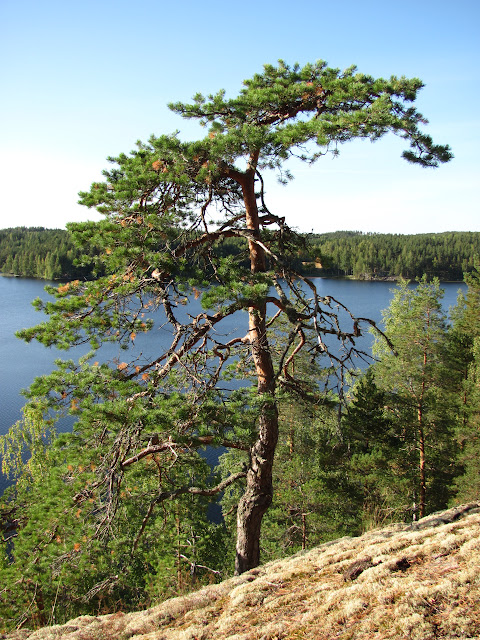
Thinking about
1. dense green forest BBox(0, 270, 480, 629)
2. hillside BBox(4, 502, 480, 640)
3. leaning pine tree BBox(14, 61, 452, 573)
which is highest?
leaning pine tree BBox(14, 61, 452, 573)

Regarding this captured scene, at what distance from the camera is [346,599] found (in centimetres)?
310

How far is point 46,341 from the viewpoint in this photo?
4352 mm

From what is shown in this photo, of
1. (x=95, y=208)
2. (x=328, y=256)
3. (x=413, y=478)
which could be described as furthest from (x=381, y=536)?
(x=413, y=478)

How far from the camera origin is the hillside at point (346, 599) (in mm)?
2670

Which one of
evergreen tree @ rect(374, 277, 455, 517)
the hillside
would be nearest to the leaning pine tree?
the hillside

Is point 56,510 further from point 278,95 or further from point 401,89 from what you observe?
point 401,89

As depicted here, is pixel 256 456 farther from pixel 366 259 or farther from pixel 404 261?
pixel 404 261

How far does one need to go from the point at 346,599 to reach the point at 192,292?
303 cm

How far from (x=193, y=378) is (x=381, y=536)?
8.44 feet

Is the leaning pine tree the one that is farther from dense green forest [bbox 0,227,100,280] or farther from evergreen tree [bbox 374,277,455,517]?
dense green forest [bbox 0,227,100,280]

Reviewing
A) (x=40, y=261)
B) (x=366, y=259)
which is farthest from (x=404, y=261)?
(x=40, y=261)

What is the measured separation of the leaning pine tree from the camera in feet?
14.0

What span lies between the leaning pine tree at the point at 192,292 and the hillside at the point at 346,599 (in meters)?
0.98

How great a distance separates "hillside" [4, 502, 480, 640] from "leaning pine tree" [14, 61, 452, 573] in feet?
3.22
